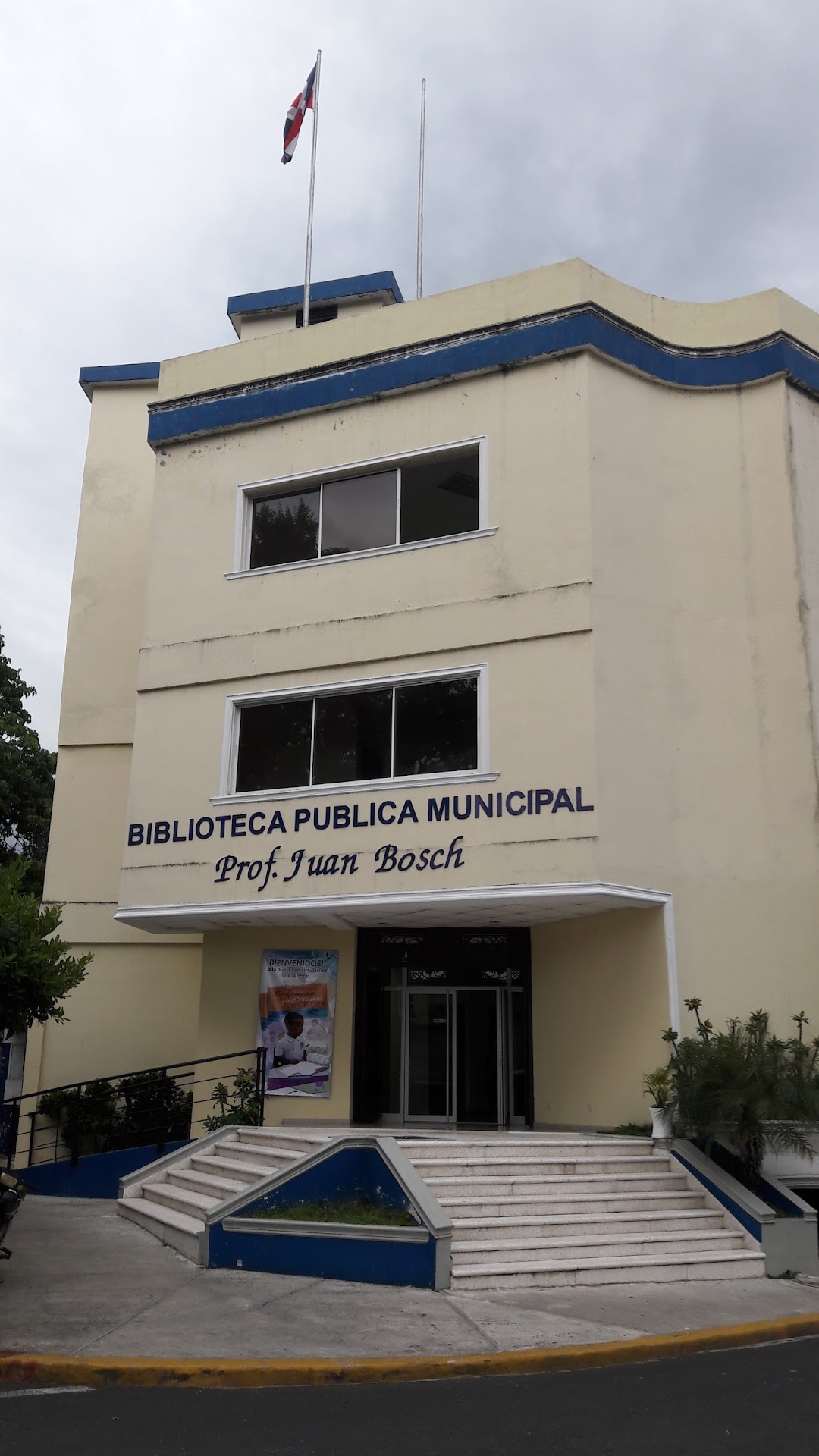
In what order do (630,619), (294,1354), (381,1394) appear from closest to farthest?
(381,1394)
(294,1354)
(630,619)

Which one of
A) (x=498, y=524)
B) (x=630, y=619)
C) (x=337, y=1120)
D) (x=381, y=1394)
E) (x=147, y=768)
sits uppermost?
(x=498, y=524)

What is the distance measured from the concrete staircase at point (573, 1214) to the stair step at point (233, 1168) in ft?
5.61

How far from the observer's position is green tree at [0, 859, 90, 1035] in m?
11.4

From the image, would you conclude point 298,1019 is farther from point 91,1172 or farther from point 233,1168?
point 91,1172

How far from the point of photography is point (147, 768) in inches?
684

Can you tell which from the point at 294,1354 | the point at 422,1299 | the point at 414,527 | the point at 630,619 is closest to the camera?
the point at 294,1354

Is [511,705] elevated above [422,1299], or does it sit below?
above

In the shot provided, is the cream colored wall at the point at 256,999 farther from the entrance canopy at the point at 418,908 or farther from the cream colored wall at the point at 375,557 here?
the cream colored wall at the point at 375,557

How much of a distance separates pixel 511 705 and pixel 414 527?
3123mm

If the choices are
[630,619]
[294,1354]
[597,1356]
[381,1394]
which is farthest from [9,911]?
[630,619]

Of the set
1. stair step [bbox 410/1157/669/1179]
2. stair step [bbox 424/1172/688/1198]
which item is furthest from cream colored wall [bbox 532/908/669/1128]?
stair step [bbox 424/1172/688/1198]

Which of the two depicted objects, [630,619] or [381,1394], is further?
[630,619]

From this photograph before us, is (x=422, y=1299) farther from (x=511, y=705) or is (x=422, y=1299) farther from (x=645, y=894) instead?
(x=511, y=705)

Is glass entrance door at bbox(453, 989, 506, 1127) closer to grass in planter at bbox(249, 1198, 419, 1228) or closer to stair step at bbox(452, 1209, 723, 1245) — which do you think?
stair step at bbox(452, 1209, 723, 1245)
